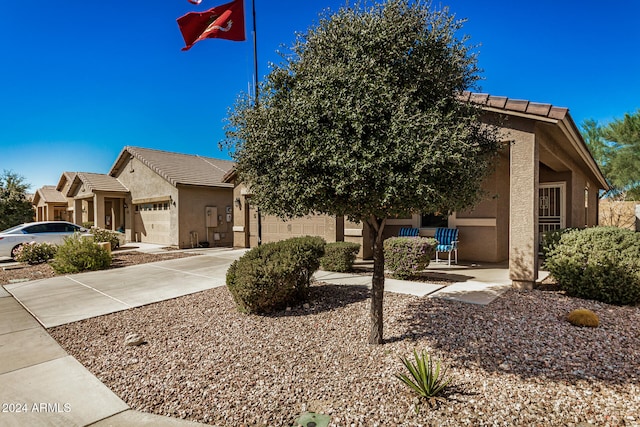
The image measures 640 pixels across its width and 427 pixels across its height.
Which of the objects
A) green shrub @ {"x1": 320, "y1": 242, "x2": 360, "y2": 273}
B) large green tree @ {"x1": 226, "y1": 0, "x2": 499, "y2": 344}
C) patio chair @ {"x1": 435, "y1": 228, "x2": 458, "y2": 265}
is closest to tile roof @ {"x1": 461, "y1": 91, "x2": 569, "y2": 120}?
large green tree @ {"x1": 226, "y1": 0, "x2": 499, "y2": 344}

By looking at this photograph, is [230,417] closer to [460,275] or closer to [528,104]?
[460,275]

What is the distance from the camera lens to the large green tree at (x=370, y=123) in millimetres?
3061

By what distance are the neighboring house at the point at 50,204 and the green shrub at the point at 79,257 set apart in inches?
800

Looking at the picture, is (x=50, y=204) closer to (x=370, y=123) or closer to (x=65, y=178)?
(x=65, y=178)

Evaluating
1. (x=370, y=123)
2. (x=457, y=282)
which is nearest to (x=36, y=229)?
(x=370, y=123)

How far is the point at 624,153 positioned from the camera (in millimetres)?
15977

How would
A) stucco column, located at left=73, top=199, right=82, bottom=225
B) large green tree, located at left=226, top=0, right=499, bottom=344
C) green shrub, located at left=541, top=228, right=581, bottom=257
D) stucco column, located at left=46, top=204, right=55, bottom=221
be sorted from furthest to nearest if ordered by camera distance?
stucco column, located at left=46, top=204, right=55, bottom=221
stucco column, located at left=73, top=199, right=82, bottom=225
green shrub, located at left=541, top=228, right=581, bottom=257
large green tree, located at left=226, top=0, right=499, bottom=344

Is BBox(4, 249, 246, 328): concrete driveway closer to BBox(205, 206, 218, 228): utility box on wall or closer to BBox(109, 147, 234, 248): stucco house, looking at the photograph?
BBox(109, 147, 234, 248): stucco house

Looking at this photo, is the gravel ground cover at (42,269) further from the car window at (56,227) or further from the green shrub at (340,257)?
the green shrub at (340,257)

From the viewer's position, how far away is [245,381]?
10.9ft

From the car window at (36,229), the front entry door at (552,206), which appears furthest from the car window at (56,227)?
the front entry door at (552,206)

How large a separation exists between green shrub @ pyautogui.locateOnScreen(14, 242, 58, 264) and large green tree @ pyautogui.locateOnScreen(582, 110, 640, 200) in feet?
81.5

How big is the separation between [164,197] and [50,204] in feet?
59.9

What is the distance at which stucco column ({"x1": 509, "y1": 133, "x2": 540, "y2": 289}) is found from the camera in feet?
20.7
